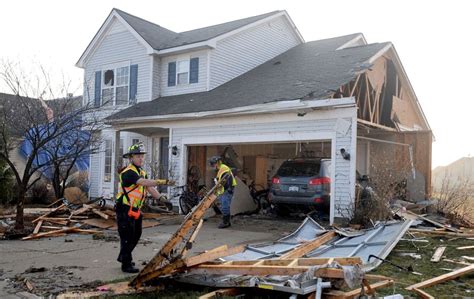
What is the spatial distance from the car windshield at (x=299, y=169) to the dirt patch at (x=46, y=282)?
7594 mm

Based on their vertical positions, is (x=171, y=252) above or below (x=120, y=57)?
below

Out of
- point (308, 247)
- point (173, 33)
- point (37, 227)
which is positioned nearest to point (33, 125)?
point (37, 227)

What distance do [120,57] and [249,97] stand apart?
8.19 metres

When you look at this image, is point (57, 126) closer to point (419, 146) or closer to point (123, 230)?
point (123, 230)

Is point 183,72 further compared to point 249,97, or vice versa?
point 183,72

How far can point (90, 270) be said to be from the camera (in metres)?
6.94

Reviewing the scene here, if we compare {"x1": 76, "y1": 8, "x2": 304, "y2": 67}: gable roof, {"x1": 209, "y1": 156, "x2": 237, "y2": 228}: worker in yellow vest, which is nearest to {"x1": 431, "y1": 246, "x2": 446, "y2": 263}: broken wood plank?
{"x1": 209, "y1": 156, "x2": 237, "y2": 228}: worker in yellow vest

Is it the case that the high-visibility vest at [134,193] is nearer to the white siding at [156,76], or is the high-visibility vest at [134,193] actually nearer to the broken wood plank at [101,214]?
the broken wood plank at [101,214]

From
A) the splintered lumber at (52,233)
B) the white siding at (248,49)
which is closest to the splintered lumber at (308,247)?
the splintered lumber at (52,233)

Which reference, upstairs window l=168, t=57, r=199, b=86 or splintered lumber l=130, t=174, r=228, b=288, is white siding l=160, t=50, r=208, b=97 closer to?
upstairs window l=168, t=57, r=199, b=86

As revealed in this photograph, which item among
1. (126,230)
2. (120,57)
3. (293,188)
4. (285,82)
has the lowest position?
(126,230)

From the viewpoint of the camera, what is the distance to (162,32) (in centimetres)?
2162

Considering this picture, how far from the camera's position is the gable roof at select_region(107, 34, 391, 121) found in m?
13.7

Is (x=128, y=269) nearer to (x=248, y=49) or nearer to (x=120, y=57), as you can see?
(x=248, y=49)
